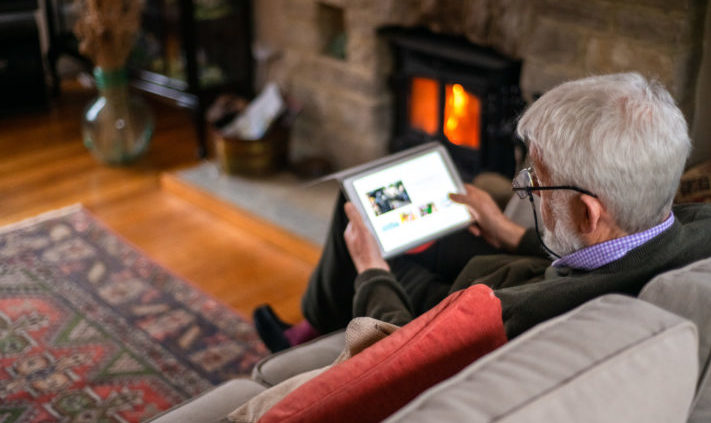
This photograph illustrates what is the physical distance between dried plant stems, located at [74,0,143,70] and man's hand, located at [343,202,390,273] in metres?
2.08

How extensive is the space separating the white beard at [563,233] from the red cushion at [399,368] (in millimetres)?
290

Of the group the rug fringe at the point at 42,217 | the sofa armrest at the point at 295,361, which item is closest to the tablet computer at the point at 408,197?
the sofa armrest at the point at 295,361

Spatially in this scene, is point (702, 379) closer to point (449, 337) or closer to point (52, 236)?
point (449, 337)

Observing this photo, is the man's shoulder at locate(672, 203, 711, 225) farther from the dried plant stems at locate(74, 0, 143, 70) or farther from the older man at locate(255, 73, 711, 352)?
the dried plant stems at locate(74, 0, 143, 70)

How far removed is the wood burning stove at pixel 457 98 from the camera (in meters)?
2.98

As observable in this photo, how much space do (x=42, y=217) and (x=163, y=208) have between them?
1.60 ft

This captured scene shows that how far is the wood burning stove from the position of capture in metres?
2.98

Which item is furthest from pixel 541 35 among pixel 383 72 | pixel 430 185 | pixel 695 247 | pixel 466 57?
pixel 695 247

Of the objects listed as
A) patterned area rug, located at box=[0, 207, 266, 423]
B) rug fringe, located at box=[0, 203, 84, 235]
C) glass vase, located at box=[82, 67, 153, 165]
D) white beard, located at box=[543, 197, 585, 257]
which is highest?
white beard, located at box=[543, 197, 585, 257]

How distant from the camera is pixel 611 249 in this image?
52.8 inches

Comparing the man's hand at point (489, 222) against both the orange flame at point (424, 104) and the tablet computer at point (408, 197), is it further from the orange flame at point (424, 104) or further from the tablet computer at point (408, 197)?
the orange flame at point (424, 104)

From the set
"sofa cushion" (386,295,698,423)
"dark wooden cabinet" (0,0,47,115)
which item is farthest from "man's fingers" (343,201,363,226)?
"dark wooden cabinet" (0,0,47,115)

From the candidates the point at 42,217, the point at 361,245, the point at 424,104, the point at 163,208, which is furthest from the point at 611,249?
the point at 42,217

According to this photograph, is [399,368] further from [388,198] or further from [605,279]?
[388,198]
